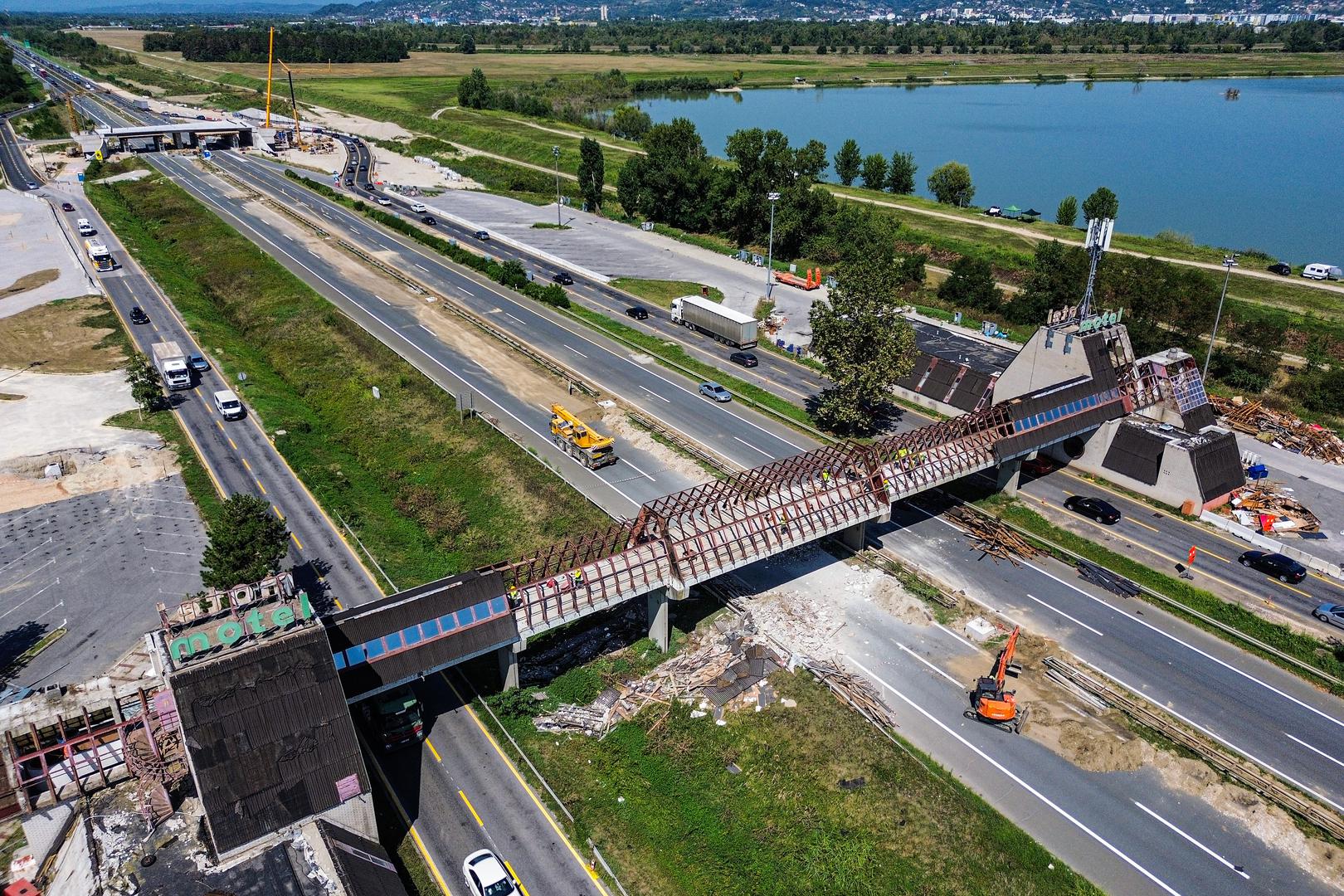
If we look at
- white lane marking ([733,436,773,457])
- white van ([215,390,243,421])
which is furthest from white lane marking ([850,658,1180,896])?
white van ([215,390,243,421])

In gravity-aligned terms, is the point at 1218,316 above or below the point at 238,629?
above

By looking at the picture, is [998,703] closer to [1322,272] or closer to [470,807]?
[470,807]

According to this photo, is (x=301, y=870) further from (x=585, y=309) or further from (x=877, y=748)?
(x=585, y=309)

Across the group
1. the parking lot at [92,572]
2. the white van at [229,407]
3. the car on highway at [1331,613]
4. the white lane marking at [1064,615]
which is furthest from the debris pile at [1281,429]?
the white van at [229,407]

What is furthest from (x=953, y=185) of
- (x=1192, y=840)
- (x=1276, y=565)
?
(x=1192, y=840)

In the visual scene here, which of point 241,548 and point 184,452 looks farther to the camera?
point 184,452

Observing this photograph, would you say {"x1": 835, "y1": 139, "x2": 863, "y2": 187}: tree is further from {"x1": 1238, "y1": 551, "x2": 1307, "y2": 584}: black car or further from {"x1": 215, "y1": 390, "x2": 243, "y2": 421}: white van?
{"x1": 215, "y1": 390, "x2": 243, "y2": 421}: white van

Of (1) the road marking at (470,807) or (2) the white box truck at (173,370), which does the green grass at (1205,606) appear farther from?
(2) the white box truck at (173,370)
